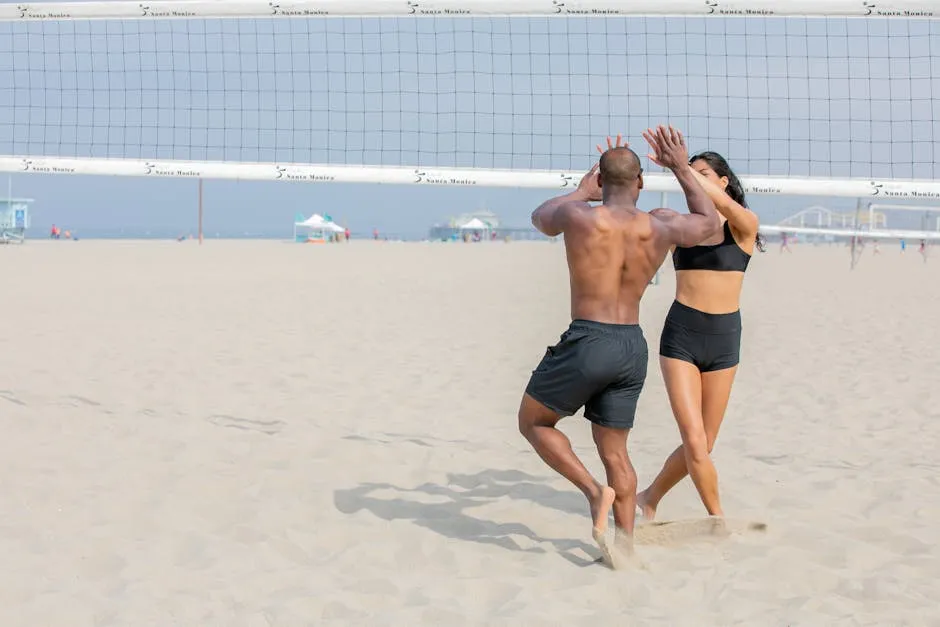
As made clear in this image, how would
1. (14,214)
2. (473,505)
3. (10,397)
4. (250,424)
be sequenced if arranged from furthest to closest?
(14,214) → (10,397) → (250,424) → (473,505)

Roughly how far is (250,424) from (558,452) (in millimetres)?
3062

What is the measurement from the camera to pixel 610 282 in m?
3.49

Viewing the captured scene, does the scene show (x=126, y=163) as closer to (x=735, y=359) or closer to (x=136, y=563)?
(x=136, y=563)

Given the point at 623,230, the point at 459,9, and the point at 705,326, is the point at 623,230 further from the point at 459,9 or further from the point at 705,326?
the point at 459,9

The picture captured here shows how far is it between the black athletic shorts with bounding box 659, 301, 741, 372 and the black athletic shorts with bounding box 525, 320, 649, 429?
0.96 feet

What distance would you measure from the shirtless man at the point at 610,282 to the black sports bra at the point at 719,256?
279 millimetres

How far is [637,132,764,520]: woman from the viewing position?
3.79 metres

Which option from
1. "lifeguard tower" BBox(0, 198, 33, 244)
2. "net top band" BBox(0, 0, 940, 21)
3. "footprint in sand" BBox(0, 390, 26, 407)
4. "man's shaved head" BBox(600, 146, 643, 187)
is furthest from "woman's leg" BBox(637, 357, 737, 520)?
"lifeguard tower" BBox(0, 198, 33, 244)

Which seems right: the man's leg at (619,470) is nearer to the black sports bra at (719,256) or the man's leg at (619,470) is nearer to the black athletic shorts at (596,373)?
the black athletic shorts at (596,373)

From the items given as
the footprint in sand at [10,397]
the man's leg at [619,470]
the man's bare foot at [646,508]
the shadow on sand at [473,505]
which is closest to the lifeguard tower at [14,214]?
the footprint in sand at [10,397]

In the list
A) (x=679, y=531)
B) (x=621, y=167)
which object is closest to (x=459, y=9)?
(x=621, y=167)

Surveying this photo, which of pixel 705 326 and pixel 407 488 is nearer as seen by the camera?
pixel 705 326

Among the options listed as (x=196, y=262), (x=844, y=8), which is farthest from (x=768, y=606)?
(x=196, y=262)

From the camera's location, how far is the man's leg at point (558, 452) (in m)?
3.57
